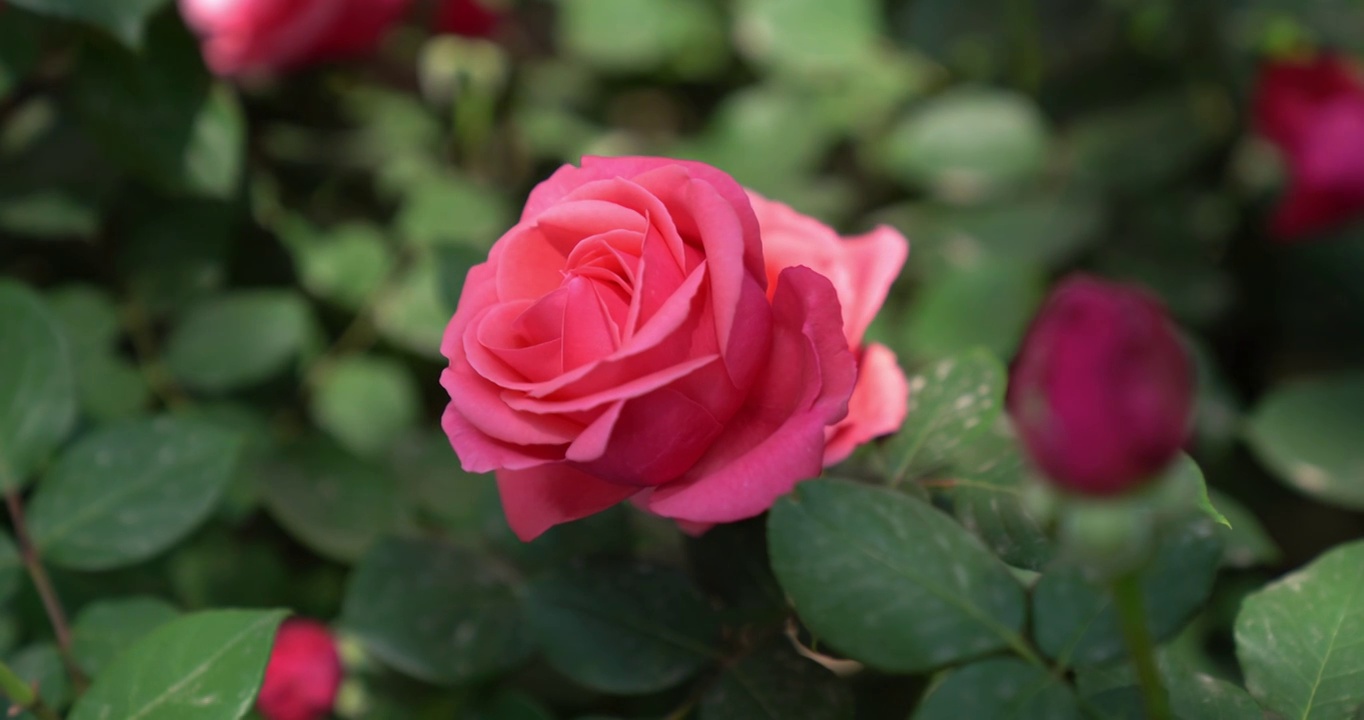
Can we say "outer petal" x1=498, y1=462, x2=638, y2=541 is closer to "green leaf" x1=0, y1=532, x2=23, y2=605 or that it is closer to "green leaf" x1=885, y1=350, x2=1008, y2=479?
"green leaf" x1=885, y1=350, x2=1008, y2=479

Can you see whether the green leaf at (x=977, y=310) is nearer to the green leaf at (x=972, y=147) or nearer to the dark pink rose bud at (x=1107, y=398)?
the green leaf at (x=972, y=147)

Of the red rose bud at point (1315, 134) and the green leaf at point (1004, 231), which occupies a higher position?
the red rose bud at point (1315, 134)

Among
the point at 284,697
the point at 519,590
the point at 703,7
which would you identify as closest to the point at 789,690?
the point at 519,590

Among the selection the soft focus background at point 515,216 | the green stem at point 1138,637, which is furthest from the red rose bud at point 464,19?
the green stem at point 1138,637

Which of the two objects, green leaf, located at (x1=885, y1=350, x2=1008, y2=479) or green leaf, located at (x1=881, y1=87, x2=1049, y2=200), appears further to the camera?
green leaf, located at (x1=881, y1=87, x2=1049, y2=200)

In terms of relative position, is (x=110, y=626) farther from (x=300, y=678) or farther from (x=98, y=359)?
(x=98, y=359)

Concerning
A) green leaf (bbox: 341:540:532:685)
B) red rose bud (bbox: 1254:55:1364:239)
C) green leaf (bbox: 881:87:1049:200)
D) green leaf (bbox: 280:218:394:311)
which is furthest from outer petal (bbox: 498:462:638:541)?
red rose bud (bbox: 1254:55:1364:239)
